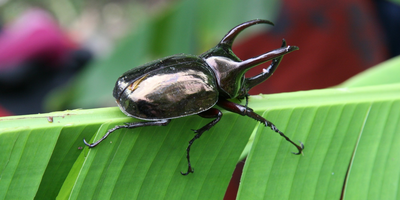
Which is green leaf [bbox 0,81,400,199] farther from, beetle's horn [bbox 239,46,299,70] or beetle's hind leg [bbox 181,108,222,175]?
beetle's horn [bbox 239,46,299,70]

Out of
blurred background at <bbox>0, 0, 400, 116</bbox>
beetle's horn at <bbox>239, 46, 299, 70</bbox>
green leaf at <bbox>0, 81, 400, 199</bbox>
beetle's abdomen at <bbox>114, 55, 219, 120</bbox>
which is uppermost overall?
beetle's horn at <bbox>239, 46, 299, 70</bbox>

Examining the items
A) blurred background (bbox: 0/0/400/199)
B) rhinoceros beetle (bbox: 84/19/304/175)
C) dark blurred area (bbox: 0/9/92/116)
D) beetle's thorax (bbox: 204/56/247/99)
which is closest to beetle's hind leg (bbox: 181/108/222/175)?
rhinoceros beetle (bbox: 84/19/304/175)

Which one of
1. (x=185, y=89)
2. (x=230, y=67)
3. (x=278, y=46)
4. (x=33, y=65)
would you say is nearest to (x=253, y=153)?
(x=185, y=89)

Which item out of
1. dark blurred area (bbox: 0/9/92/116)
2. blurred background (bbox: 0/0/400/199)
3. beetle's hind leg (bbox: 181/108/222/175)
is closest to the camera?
beetle's hind leg (bbox: 181/108/222/175)

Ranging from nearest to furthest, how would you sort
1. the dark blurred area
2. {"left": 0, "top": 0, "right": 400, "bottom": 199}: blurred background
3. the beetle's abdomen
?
the beetle's abdomen < {"left": 0, "top": 0, "right": 400, "bottom": 199}: blurred background < the dark blurred area

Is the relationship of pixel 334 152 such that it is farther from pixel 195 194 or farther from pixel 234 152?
pixel 195 194

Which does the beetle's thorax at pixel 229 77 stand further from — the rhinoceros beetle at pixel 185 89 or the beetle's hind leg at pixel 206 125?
the beetle's hind leg at pixel 206 125

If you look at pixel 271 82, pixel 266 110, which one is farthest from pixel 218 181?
pixel 271 82

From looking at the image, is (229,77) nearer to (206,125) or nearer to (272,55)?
(272,55)
